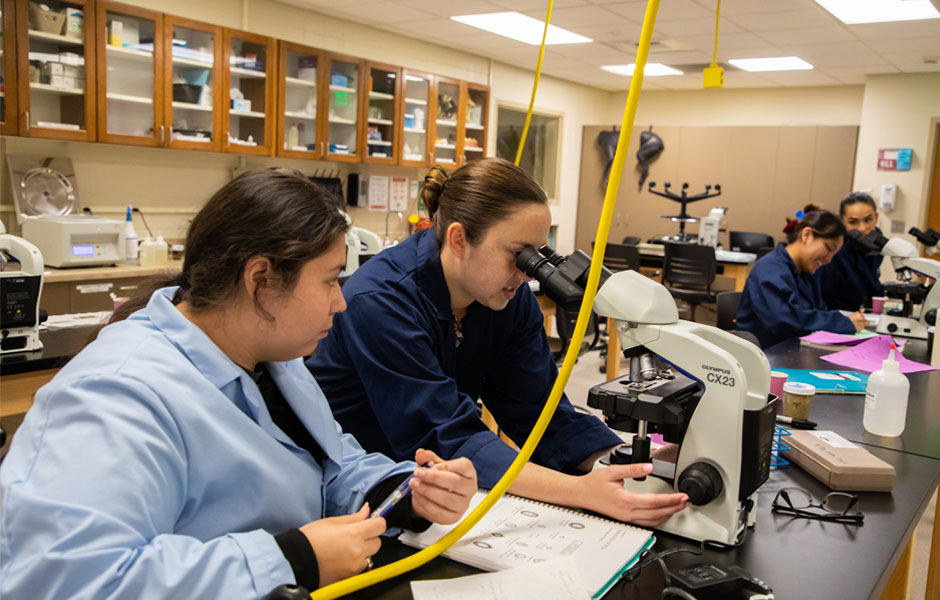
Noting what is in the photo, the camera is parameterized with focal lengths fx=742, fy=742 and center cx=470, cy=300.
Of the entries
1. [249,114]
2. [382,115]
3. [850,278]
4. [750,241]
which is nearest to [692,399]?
[850,278]

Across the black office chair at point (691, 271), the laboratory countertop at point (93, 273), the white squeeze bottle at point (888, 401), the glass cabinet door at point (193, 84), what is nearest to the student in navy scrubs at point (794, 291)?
the white squeeze bottle at point (888, 401)

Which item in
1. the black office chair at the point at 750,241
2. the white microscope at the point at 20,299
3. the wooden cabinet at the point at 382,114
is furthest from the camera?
the black office chair at the point at 750,241

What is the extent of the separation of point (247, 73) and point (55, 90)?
1.14 metres

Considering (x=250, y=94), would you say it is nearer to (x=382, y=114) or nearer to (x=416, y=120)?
(x=382, y=114)

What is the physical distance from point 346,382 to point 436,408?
24 cm

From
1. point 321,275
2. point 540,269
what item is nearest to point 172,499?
point 321,275

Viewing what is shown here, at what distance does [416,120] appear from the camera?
18.8ft

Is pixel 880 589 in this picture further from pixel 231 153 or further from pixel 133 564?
pixel 231 153

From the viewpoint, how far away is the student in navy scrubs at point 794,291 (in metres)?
3.03

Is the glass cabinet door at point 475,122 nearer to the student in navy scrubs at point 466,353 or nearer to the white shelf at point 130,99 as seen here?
the white shelf at point 130,99

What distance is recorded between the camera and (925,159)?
20.7 feet

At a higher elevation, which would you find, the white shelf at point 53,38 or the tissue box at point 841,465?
the white shelf at point 53,38

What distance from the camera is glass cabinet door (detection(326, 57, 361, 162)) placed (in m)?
5.06

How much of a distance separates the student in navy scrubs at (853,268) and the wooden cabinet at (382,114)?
307cm
